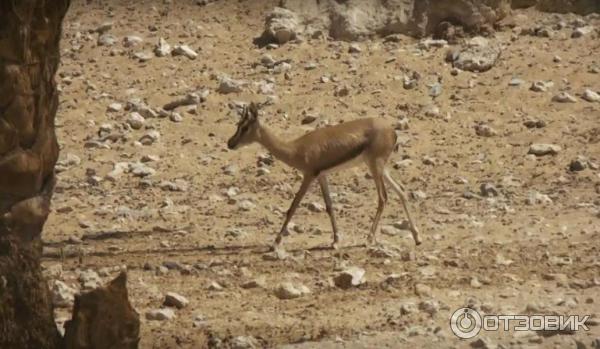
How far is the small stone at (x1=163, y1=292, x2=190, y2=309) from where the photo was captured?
9000 mm

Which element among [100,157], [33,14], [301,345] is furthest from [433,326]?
[100,157]

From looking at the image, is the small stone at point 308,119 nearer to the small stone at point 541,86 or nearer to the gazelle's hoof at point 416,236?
the small stone at point 541,86

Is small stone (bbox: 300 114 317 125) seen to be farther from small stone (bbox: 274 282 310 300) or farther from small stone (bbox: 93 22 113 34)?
small stone (bbox: 274 282 310 300)

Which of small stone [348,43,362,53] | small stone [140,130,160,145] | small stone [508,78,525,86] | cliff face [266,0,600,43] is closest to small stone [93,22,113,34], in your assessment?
cliff face [266,0,600,43]

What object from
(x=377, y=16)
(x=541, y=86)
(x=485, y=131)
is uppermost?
(x=377, y=16)

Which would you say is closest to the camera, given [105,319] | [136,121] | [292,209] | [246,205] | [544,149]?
[105,319]

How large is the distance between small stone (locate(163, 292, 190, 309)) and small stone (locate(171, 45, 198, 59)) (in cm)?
656

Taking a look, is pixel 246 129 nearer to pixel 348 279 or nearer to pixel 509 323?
pixel 348 279

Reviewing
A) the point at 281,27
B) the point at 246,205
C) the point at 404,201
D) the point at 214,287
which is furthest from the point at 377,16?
the point at 214,287

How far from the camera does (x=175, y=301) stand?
901 centimetres

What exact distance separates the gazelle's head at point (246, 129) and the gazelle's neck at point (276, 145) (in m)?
0.06

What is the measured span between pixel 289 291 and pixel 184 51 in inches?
259

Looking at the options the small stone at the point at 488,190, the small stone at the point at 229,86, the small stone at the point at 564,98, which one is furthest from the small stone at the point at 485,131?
the small stone at the point at 229,86

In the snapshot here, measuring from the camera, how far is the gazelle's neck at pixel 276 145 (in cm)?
1154
